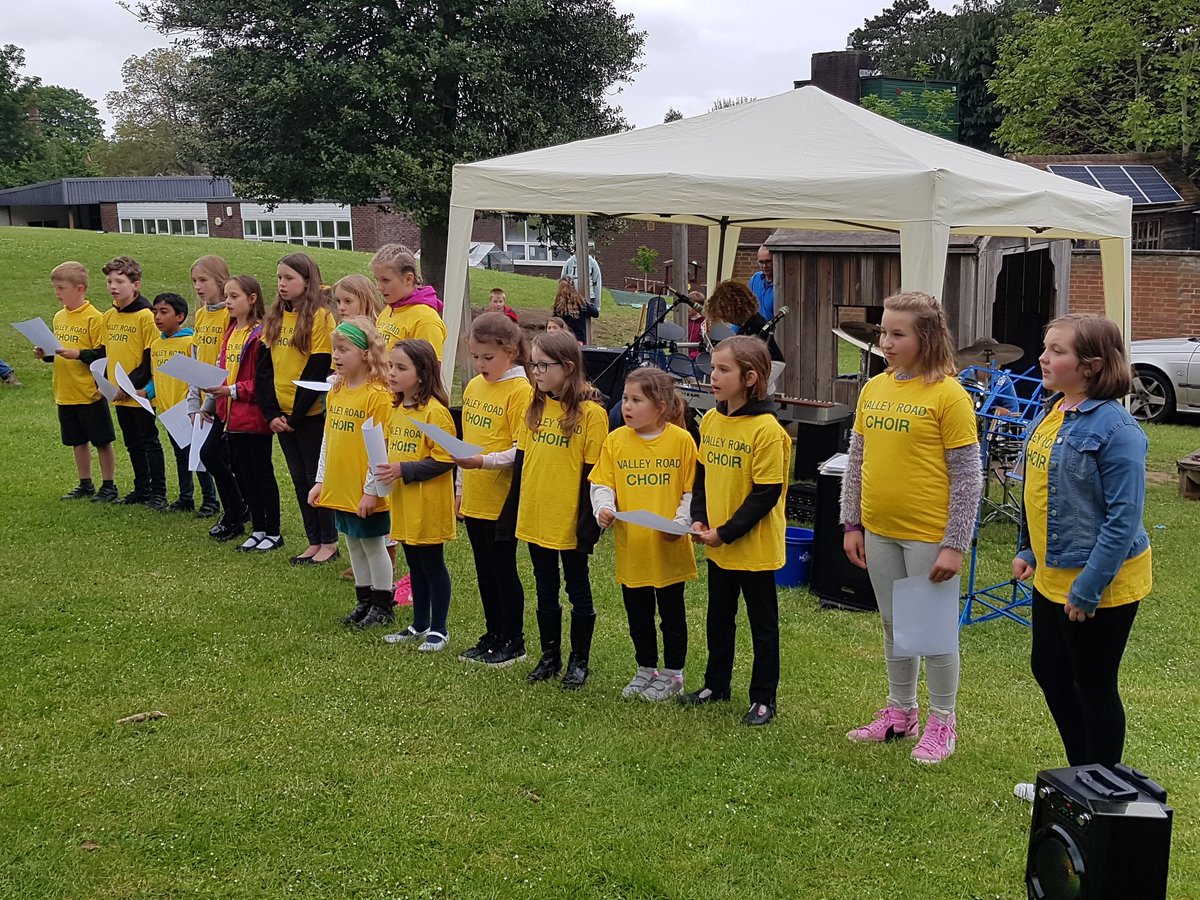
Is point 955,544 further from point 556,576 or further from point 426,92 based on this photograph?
point 426,92

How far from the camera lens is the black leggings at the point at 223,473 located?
25.6ft

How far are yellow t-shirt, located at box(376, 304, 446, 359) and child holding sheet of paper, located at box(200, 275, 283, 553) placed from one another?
98cm

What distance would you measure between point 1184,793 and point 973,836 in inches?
39.1

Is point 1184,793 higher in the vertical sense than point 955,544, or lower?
lower

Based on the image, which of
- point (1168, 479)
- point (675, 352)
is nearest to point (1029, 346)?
point (1168, 479)

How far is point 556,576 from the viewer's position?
5164mm

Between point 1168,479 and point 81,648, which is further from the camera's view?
point 1168,479

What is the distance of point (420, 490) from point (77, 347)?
4.50 m

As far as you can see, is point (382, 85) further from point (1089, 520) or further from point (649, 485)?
point (1089, 520)

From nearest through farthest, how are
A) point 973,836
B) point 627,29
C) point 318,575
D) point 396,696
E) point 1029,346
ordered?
point 973,836 < point 396,696 < point 318,575 < point 1029,346 < point 627,29

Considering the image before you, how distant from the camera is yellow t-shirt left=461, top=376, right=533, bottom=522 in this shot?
530 cm

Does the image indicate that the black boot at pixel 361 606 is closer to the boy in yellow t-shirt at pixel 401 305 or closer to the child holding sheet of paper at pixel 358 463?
the child holding sheet of paper at pixel 358 463

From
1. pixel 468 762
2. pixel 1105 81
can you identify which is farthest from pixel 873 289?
pixel 1105 81

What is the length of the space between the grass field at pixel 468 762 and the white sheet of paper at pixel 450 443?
41.8 inches
